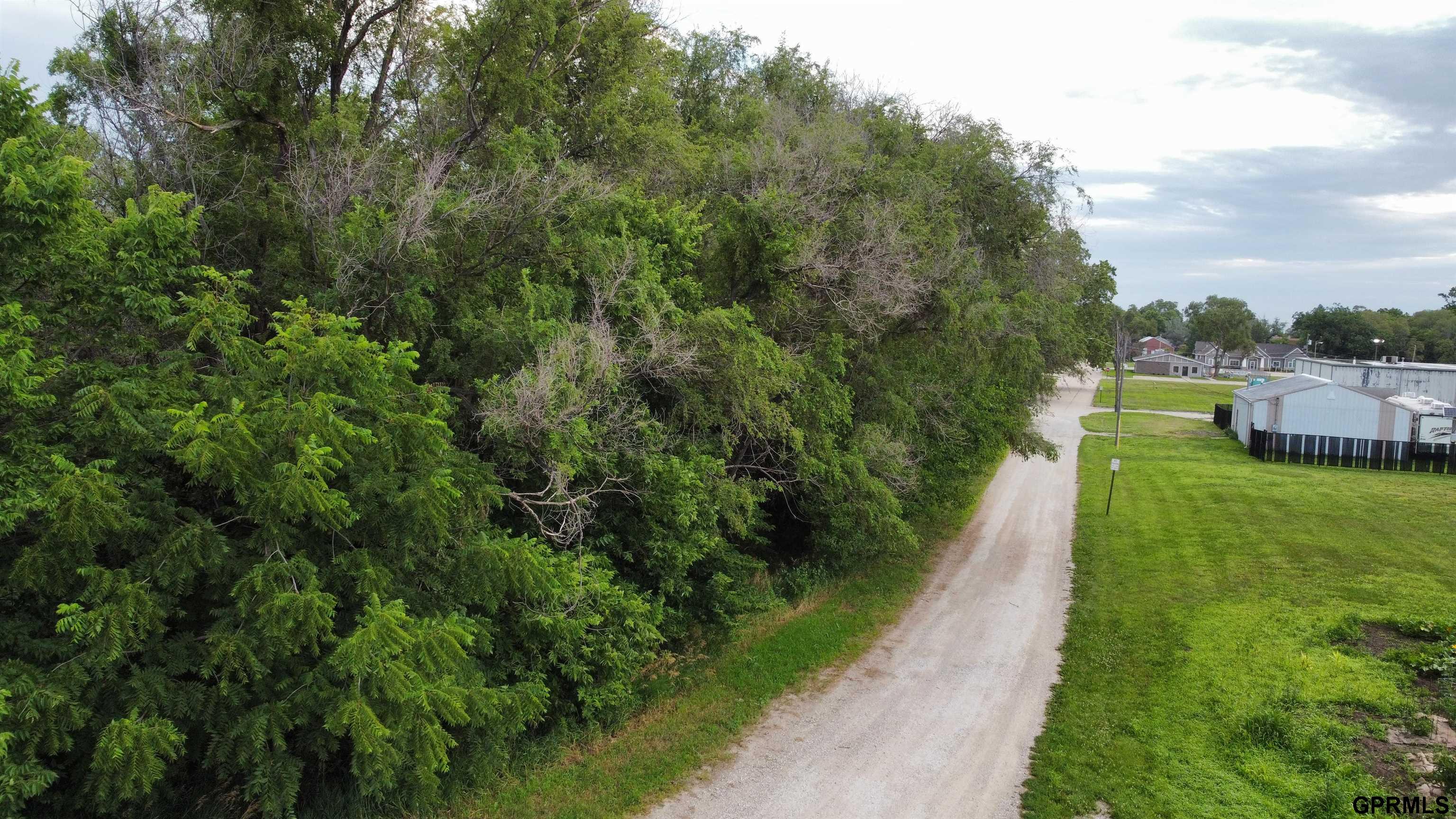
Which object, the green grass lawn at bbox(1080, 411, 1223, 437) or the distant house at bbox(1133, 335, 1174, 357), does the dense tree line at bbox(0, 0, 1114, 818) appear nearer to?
the green grass lawn at bbox(1080, 411, 1223, 437)

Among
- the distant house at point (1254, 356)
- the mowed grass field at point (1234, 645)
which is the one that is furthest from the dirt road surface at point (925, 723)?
the distant house at point (1254, 356)

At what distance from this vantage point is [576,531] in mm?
9805

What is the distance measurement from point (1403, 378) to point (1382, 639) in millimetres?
35146

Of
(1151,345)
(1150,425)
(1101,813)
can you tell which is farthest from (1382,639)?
(1151,345)

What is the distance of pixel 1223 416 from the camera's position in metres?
42.0

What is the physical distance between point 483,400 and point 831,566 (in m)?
Answer: 9.68

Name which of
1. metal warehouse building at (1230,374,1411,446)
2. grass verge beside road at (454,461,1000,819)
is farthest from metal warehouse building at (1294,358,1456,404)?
grass verge beside road at (454,461,1000,819)

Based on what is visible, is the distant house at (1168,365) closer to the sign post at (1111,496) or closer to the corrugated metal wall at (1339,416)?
the corrugated metal wall at (1339,416)

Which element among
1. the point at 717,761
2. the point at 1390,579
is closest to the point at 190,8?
the point at 717,761

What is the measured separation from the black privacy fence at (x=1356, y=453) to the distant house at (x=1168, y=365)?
71456 millimetres

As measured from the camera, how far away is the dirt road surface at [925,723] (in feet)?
29.7

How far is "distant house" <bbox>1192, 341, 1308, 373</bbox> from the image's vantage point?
4048 inches

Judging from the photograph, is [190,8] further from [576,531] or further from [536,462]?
[576,531]

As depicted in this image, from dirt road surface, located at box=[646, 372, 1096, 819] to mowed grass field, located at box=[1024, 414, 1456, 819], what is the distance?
46 centimetres
